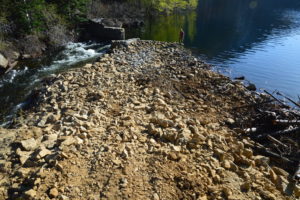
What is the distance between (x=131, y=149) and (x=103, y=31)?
23971 mm

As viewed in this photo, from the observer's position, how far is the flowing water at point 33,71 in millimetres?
12289

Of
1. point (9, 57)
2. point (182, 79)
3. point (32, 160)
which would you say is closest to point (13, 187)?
point (32, 160)

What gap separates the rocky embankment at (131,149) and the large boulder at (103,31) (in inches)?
644

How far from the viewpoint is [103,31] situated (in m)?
28.1

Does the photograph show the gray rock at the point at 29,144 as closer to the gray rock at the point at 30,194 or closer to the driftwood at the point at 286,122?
the gray rock at the point at 30,194

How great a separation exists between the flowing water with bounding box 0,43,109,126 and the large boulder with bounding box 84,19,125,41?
10.00ft

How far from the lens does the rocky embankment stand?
5922 millimetres

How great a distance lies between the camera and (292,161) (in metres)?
7.84

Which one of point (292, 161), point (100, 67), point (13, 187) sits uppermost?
point (100, 67)

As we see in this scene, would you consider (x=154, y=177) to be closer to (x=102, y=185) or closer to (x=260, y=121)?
(x=102, y=185)

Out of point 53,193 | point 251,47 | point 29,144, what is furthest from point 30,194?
point 251,47

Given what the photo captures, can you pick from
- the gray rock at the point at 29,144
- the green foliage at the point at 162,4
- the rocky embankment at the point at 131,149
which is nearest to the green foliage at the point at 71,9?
the rocky embankment at the point at 131,149

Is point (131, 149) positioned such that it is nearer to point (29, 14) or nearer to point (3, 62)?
point (3, 62)

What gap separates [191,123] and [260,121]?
368 centimetres
